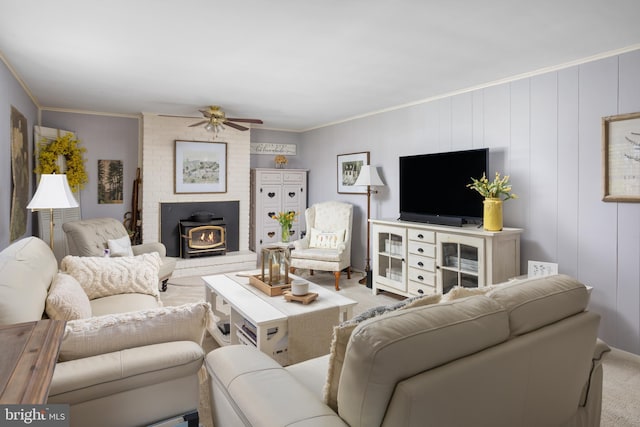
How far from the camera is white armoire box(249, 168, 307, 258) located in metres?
6.43

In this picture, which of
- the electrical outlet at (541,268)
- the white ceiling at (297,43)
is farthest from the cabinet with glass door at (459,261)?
the white ceiling at (297,43)

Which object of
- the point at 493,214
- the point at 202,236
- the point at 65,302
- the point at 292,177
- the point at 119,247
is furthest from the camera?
the point at 292,177

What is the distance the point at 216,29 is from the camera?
8.27 feet

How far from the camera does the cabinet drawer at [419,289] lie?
3.92 meters

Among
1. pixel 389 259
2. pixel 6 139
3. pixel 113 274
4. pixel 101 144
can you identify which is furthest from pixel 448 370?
pixel 101 144

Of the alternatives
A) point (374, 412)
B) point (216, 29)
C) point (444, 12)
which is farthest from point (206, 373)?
point (444, 12)

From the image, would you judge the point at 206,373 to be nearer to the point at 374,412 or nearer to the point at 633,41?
the point at 374,412

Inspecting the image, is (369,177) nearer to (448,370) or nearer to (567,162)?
(567,162)

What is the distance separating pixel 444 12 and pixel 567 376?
205cm

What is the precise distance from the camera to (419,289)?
407 centimetres

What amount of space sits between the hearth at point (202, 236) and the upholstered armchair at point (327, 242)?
4.43ft

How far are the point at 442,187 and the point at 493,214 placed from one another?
77 centimetres

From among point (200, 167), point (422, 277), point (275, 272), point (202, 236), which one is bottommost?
point (422, 277)

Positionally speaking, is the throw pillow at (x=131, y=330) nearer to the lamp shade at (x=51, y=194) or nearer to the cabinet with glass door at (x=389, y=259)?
the lamp shade at (x=51, y=194)
